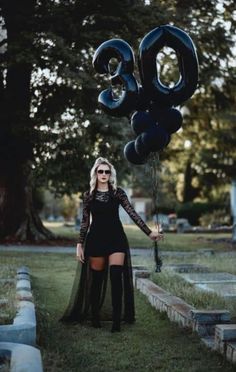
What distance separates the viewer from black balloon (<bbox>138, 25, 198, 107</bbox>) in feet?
22.7

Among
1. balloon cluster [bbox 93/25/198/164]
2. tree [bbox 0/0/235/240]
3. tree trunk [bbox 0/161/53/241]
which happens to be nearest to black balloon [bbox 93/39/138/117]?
balloon cluster [bbox 93/25/198/164]

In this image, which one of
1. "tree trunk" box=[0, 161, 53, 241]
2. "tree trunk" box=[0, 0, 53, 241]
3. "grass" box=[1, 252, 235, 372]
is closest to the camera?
"grass" box=[1, 252, 235, 372]

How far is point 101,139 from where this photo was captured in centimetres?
2023

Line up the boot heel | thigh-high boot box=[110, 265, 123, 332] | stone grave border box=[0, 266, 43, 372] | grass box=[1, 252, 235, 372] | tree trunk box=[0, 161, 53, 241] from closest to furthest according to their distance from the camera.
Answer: stone grave border box=[0, 266, 43, 372] < grass box=[1, 252, 235, 372] < the boot heel < thigh-high boot box=[110, 265, 123, 332] < tree trunk box=[0, 161, 53, 241]

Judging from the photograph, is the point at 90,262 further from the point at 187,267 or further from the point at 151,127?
the point at 187,267

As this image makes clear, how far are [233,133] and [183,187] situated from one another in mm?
22548

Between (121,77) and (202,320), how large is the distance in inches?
125

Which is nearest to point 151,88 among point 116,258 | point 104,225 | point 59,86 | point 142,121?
point 142,121

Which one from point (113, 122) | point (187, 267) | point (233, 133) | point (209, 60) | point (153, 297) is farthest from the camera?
point (233, 133)

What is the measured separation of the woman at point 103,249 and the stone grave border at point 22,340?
0.69 metres

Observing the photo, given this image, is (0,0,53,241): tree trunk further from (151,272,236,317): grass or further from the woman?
the woman

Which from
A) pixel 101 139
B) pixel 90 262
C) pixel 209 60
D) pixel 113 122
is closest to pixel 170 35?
pixel 90 262

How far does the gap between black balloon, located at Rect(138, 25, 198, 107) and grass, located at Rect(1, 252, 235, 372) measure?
266cm

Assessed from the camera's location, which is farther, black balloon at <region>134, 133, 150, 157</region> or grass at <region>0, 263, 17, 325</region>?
black balloon at <region>134, 133, 150, 157</region>
